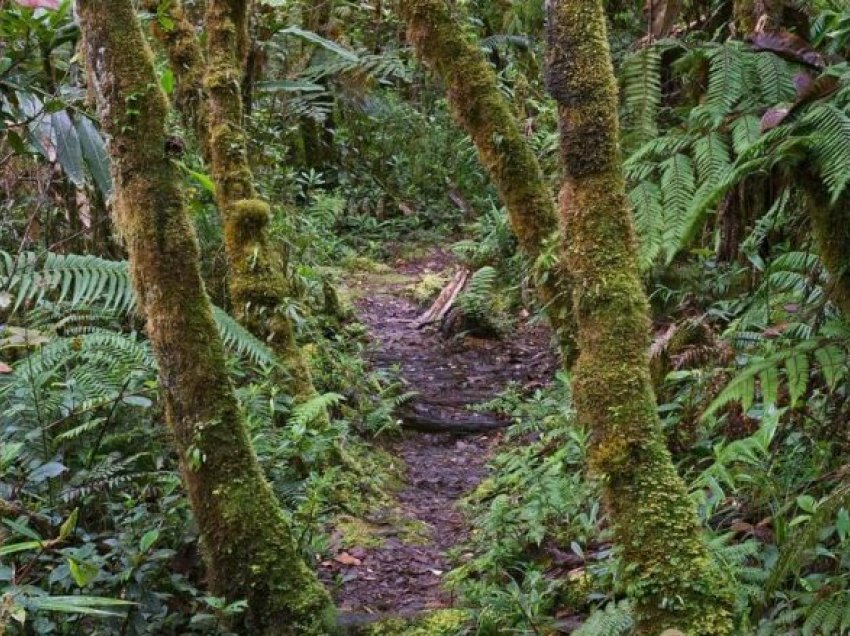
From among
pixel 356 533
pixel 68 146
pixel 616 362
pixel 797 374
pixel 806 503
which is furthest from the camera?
pixel 356 533

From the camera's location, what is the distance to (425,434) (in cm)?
636

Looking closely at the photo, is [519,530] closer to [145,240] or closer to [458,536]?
[458,536]

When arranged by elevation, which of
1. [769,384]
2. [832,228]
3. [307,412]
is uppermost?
[832,228]

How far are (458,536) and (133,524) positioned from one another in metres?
1.92

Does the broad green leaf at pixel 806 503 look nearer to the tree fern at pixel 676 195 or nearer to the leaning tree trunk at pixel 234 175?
the tree fern at pixel 676 195

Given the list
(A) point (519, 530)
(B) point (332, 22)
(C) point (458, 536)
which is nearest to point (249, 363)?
(C) point (458, 536)

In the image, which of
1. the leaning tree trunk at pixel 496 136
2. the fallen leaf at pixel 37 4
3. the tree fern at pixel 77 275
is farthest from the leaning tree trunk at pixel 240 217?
the fallen leaf at pixel 37 4

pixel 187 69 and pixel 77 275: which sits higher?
pixel 187 69

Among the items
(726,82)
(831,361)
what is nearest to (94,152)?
(726,82)

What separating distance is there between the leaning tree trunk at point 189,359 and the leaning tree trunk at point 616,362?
1.39m

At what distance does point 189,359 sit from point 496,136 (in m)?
2.00

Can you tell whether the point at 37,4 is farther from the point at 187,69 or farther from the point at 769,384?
the point at 769,384

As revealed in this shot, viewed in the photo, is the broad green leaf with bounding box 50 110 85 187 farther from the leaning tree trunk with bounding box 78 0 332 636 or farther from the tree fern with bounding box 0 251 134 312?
the tree fern with bounding box 0 251 134 312

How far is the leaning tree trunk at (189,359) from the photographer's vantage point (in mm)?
3027
